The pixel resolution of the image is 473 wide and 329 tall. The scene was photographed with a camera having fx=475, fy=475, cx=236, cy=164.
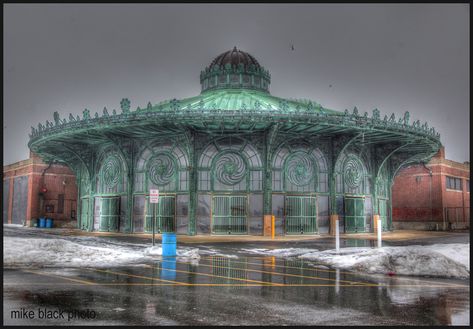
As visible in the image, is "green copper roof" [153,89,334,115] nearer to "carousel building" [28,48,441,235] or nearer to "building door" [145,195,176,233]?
"carousel building" [28,48,441,235]

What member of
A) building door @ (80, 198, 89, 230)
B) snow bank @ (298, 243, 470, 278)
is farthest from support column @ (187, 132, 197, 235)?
snow bank @ (298, 243, 470, 278)

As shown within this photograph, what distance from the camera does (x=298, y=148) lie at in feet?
103

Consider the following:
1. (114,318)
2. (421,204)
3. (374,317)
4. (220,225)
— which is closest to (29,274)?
(114,318)

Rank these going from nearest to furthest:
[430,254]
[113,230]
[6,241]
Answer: [430,254] → [6,241] → [113,230]

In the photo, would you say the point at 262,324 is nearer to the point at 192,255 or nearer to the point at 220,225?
the point at 192,255

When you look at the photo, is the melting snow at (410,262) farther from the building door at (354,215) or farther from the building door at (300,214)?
the building door at (354,215)

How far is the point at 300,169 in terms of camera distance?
3119 cm

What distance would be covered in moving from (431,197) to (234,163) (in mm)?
26264

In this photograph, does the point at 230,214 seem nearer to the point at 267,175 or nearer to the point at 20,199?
the point at 267,175

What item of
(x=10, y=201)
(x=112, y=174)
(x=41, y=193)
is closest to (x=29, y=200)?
(x=41, y=193)

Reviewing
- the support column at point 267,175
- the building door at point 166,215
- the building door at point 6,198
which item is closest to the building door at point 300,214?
the support column at point 267,175

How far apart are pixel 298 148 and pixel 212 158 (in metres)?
5.78

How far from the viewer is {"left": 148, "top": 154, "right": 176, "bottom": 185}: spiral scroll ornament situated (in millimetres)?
30875

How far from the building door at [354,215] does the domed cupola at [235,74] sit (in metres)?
11.9
